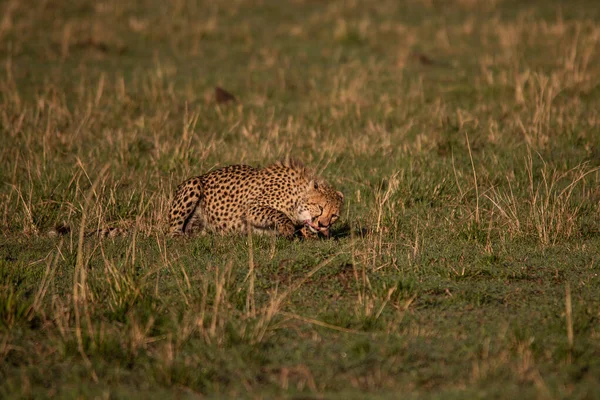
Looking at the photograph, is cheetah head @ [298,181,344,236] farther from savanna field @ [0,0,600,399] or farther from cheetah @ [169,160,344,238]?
savanna field @ [0,0,600,399]

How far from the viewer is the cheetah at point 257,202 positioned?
682cm

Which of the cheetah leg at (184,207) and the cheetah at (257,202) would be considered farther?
the cheetah leg at (184,207)

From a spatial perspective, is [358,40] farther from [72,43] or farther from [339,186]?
[339,186]

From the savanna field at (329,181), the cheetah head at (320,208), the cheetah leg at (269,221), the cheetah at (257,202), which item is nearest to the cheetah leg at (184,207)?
the cheetah at (257,202)

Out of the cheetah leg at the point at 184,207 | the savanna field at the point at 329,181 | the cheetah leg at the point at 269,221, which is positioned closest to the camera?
the savanna field at the point at 329,181

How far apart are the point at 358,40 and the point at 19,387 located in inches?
442

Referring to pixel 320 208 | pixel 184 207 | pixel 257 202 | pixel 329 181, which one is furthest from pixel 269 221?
pixel 329 181

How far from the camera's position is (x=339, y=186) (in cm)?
852

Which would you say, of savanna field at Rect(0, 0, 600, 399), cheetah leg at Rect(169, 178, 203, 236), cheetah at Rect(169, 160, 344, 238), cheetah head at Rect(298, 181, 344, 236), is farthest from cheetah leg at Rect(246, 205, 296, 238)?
cheetah leg at Rect(169, 178, 203, 236)

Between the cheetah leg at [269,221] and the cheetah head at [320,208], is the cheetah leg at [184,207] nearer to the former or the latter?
the cheetah leg at [269,221]

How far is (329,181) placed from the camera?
28.1ft

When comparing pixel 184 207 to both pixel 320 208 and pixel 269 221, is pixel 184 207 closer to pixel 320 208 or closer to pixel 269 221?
pixel 269 221

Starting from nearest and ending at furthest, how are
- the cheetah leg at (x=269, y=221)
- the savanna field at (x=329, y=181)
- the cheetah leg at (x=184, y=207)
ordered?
the savanna field at (x=329, y=181)
the cheetah leg at (x=269, y=221)
the cheetah leg at (x=184, y=207)

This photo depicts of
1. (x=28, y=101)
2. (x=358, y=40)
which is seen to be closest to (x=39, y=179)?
(x=28, y=101)
